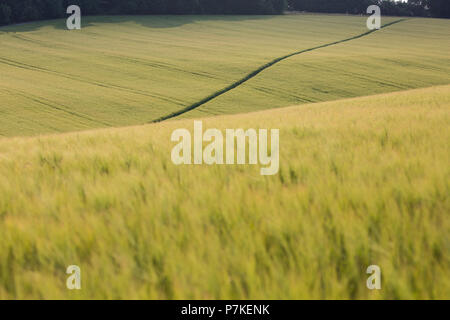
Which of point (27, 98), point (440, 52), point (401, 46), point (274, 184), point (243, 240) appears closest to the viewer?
point (243, 240)

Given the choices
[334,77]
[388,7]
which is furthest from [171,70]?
[388,7]

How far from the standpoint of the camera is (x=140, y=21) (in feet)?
177

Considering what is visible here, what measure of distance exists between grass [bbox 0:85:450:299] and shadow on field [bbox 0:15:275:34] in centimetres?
5004

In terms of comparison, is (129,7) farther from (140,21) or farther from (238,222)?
(238,222)

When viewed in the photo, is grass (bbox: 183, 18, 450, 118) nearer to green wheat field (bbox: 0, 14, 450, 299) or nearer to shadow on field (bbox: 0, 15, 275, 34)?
green wheat field (bbox: 0, 14, 450, 299)

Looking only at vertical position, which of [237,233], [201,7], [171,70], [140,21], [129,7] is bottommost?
[237,233]

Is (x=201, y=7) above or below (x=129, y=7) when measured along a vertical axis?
above

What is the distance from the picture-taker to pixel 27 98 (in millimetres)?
21500

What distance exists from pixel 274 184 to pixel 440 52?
44680mm

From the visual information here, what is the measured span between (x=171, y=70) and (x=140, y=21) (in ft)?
96.0

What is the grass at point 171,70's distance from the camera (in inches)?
822
